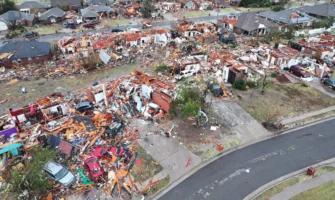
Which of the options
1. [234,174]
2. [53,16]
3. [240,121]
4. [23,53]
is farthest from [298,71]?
[53,16]

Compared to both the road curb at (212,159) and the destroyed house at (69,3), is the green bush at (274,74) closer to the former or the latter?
the road curb at (212,159)

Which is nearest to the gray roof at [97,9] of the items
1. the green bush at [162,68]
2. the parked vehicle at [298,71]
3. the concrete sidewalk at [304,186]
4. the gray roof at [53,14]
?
the gray roof at [53,14]

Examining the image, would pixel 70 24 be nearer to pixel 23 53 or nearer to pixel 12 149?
pixel 23 53

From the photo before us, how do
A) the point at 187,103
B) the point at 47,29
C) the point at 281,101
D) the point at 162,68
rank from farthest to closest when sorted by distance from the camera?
the point at 47,29 < the point at 162,68 < the point at 281,101 < the point at 187,103

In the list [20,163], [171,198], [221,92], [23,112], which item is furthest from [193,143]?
[23,112]

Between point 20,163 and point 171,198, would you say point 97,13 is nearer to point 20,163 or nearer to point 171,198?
point 20,163

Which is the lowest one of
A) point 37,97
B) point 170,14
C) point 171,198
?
point 171,198

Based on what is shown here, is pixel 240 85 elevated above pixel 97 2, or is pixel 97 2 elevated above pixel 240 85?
pixel 97 2
